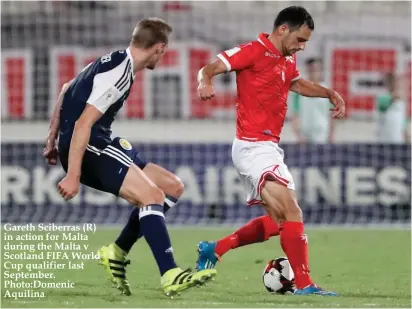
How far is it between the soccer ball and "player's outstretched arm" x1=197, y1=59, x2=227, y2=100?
142 centimetres

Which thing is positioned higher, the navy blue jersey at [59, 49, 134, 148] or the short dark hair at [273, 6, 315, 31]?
the short dark hair at [273, 6, 315, 31]

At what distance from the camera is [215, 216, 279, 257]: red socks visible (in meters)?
8.81

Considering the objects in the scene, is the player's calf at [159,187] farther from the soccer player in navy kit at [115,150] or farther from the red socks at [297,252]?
the red socks at [297,252]

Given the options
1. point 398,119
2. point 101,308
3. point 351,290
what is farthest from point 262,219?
point 398,119

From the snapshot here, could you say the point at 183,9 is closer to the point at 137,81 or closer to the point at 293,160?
the point at 137,81

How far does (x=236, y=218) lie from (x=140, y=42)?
6.45m

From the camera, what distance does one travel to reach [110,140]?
26.6ft

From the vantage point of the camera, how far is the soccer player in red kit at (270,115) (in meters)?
8.18

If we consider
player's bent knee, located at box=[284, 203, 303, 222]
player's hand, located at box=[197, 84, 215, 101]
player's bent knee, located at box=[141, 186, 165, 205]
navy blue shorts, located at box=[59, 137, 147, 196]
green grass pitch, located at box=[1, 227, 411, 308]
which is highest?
player's hand, located at box=[197, 84, 215, 101]

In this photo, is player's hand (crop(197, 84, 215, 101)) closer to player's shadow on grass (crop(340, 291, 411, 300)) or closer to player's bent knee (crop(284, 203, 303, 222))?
player's bent knee (crop(284, 203, 303, 222))

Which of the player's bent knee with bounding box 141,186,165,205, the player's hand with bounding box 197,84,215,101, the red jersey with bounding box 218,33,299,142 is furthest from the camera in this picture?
the red jersey with bounding box 218,33,299,142

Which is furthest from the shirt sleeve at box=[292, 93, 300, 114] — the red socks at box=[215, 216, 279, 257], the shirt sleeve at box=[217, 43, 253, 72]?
the shirt sleeve at box=[217, 43, 253, 72]

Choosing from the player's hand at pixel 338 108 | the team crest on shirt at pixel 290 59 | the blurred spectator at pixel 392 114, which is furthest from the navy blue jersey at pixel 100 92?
the blurred spectator at pixel 392 114

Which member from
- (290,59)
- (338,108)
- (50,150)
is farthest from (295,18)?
Result: (50,150)
